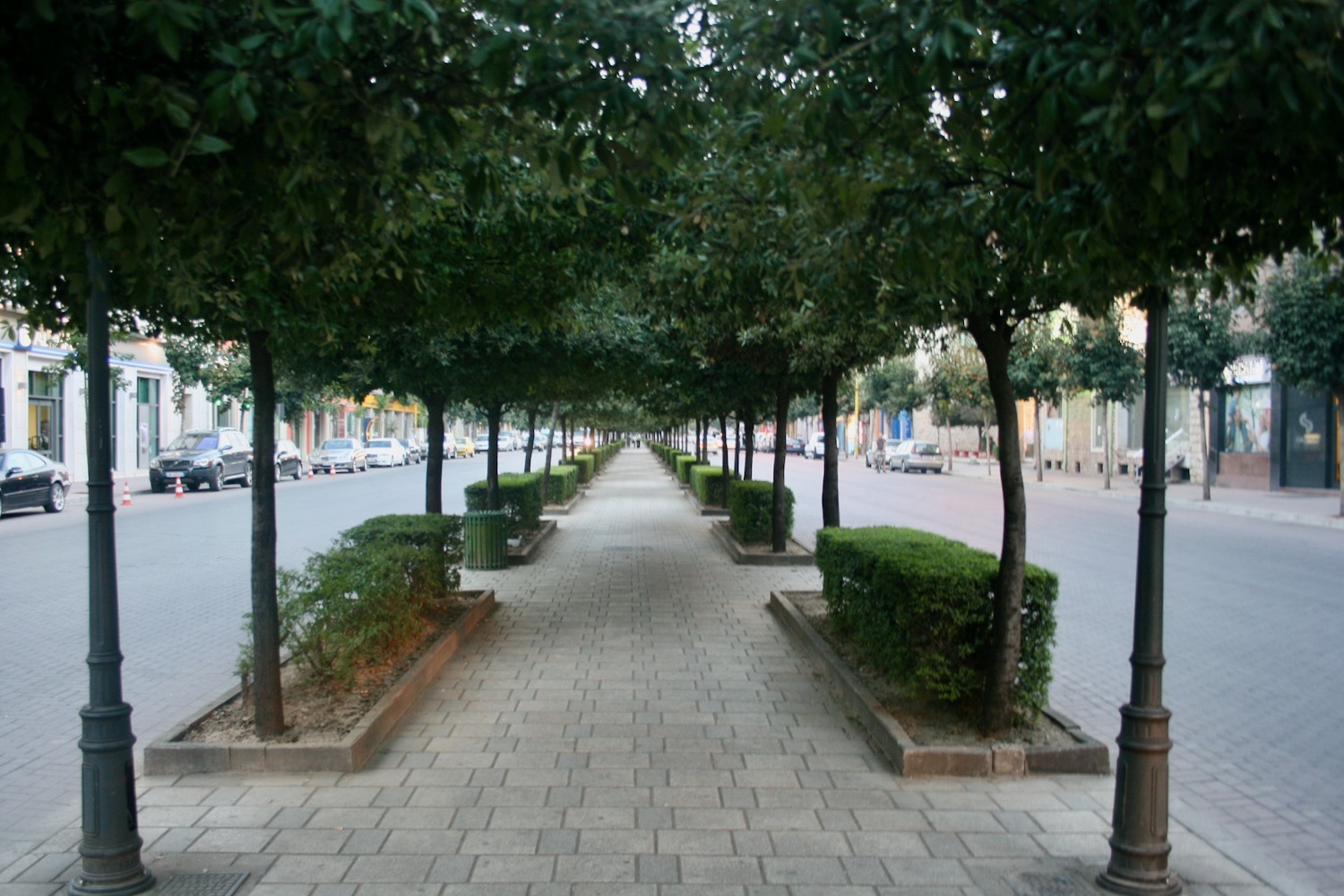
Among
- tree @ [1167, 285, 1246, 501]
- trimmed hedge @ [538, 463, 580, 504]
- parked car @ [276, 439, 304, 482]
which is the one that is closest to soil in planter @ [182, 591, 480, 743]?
trimmed hedge @ [538, 463, 580, 504]

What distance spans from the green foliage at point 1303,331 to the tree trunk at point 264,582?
20.2 metres

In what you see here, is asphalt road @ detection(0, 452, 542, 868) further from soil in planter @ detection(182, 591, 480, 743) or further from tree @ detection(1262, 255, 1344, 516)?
tree @ detection(1262, 255, 1344, 516)

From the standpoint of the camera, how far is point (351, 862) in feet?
13.5

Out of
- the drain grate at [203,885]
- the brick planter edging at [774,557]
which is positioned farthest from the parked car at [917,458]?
the drain grate at [203,885]

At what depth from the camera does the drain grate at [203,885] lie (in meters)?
3.86

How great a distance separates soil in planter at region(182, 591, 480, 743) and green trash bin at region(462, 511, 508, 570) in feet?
18.3

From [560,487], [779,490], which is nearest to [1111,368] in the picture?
[560,487]

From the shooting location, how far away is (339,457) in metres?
42.6

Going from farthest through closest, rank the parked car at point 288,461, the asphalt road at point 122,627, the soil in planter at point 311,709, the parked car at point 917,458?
the parked car at point 917,458 < the parked car at point 288,461 < the soil in planter at point 311,709 < the asphalt road at point 122,627

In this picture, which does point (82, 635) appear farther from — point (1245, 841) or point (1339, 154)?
point (1339, 154)

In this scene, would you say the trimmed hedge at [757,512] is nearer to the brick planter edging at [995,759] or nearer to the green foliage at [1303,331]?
the brick planter edging at [995,759]

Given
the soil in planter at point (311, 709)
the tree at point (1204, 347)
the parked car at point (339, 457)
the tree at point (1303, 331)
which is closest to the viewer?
the soil in planter at point (311, 709)

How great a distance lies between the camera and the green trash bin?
42.1 ft

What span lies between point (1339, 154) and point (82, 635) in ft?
31.6
